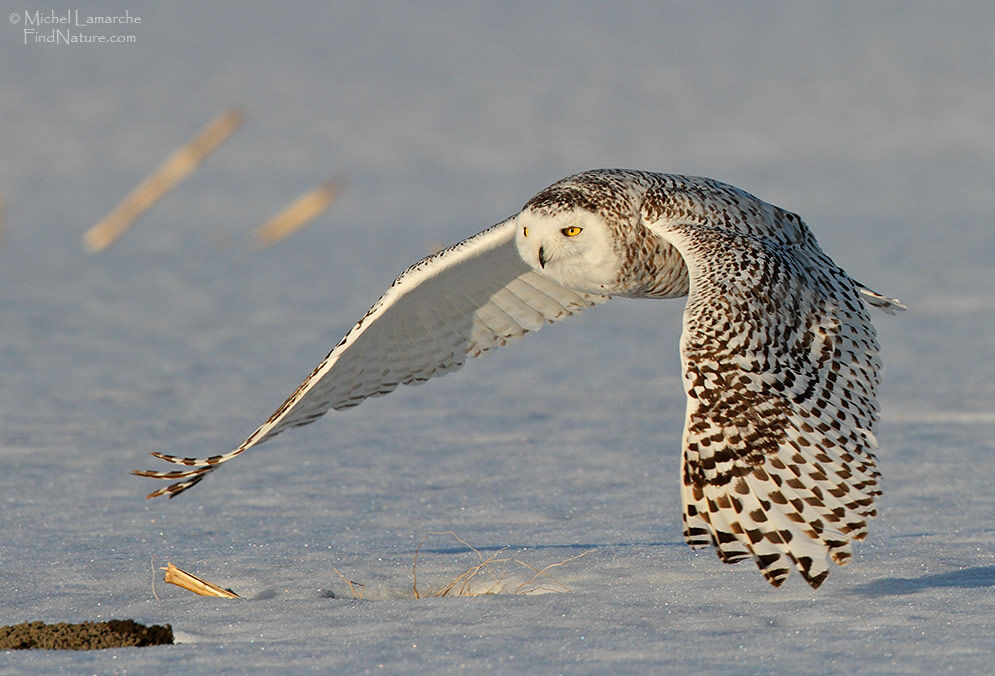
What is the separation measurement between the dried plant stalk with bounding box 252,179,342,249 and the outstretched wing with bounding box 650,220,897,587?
416 inches

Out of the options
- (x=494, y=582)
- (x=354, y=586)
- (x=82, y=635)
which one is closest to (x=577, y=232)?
(x=494, y=582)

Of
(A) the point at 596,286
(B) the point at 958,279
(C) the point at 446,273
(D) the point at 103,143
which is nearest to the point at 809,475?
(A) the point at 596,286

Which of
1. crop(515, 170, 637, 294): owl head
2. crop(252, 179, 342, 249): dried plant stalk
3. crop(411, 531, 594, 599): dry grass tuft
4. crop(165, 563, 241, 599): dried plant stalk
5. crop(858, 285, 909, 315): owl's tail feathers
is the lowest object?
crop(411, 531, 594, 599): dry grass tuft

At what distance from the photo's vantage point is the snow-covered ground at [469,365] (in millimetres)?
4035

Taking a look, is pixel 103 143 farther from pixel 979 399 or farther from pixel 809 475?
pixel 809 475

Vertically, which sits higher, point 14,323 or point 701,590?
point 14,323

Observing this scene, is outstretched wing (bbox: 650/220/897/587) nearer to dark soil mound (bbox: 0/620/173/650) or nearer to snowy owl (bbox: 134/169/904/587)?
snowy owl (bbox: 134/169/904/587)

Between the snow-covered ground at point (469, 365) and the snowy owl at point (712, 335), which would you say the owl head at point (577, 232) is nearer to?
the snowy owl at point (712, 335)

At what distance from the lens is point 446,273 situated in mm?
5324

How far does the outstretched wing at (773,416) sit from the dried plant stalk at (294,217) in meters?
10.6

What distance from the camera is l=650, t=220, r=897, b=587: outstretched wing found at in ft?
12.1

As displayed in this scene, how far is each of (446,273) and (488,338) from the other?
419 millimetres

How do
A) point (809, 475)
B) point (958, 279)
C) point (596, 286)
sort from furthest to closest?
1. point (958, 279)
2. point (596, 286)
3. point (809, 475)

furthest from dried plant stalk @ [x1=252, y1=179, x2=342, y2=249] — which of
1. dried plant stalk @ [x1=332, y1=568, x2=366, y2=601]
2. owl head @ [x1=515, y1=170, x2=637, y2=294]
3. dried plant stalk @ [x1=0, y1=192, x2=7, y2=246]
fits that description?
dried plant stalk @ [x1=332, y1=568, x2=366, y2=601]
